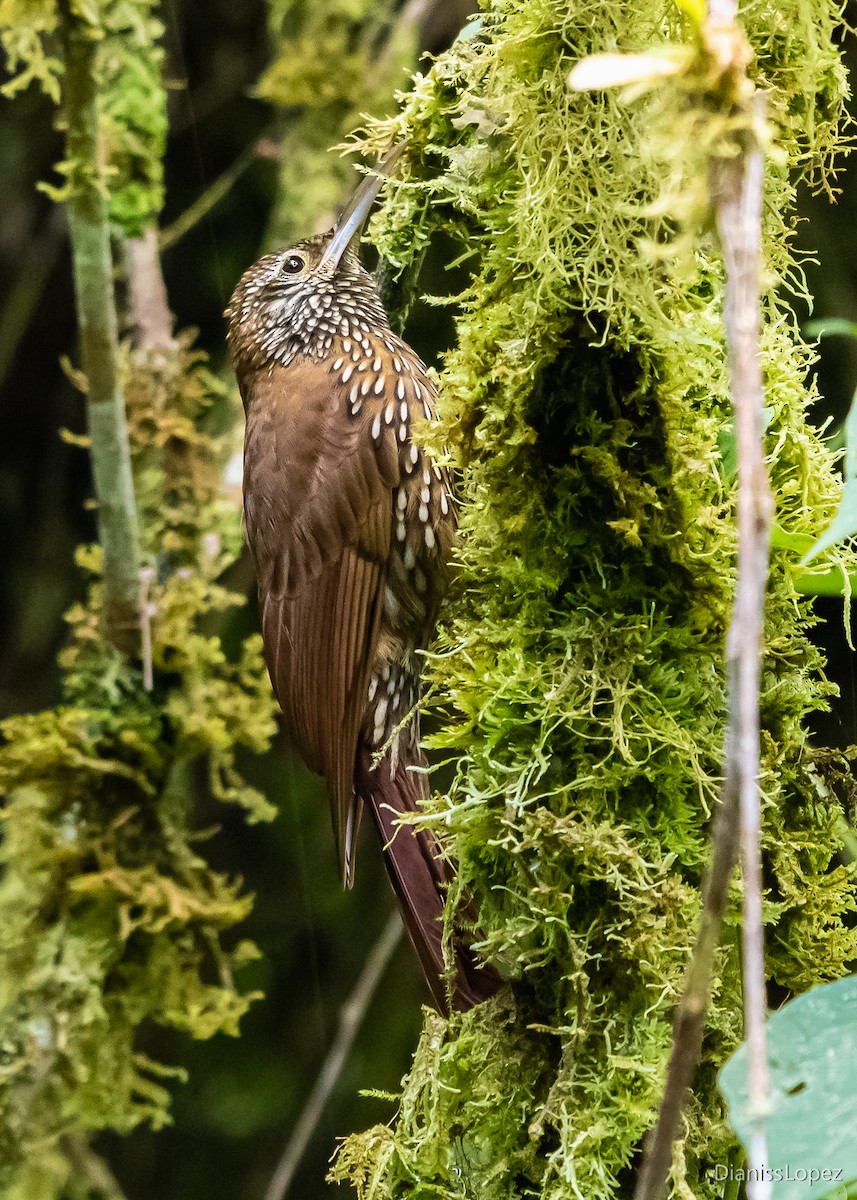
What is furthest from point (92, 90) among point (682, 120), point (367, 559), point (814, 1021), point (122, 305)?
point (814, 1021)

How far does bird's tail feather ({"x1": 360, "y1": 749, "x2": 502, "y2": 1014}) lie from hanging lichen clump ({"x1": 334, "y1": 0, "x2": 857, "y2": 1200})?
0.05 metres

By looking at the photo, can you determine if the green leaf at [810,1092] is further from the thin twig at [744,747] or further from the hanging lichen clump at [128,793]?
the hanging lichen clump at [128,793]

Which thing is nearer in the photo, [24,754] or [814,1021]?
[814,1021]

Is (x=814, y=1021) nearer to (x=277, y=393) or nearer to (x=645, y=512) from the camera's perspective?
(x=645, y=512)

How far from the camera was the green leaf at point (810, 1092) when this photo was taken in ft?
2.57

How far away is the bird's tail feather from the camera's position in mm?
1425

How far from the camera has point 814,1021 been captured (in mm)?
908

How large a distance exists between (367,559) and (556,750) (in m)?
0.88

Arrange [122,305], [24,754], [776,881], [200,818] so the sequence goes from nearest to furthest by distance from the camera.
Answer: [776,881], [24,754], [122,305], [200,818]

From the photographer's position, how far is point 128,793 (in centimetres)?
286

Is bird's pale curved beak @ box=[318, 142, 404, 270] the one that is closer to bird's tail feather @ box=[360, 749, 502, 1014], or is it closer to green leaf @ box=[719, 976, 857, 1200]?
bird's tail feather @ box=[360, 749, 502, 1014]

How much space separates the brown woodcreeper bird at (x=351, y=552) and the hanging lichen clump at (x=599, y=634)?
662mm

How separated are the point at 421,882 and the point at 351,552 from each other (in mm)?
591

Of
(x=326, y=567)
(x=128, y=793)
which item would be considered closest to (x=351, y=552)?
(x=326, y=567)
